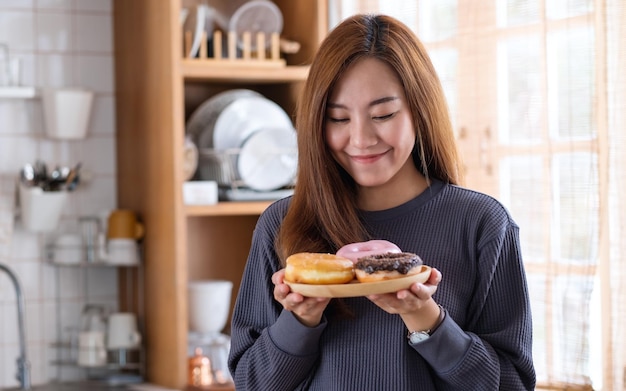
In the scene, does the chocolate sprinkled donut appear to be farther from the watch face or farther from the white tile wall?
the white tile wall

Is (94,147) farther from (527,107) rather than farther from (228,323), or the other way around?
(527,107)

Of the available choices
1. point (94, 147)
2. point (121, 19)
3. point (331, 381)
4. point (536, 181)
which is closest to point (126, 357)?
point (94, 147)

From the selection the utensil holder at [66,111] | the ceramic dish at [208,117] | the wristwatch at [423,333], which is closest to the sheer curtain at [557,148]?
the ceramic dish at [208,117]

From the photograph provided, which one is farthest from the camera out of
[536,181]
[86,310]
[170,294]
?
[86,310]

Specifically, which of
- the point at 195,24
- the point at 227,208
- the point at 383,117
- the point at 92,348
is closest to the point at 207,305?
the point at 227,208

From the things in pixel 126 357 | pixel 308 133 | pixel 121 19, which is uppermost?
pixel 121 19

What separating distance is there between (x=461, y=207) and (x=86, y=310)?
174 centimetres

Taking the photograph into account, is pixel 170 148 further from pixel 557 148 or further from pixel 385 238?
pixel 385 238

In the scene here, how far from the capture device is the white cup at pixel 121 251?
2.69m

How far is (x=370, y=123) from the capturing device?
121 centimetres

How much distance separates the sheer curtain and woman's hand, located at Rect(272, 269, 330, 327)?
0.87m

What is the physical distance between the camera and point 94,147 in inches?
114

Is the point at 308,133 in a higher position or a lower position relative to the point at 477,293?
higher

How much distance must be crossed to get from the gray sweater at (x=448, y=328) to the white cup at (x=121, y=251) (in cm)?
147
